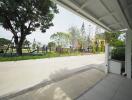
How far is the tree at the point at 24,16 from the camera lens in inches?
500

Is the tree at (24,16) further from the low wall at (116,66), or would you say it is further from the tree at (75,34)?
the tree at (75,34)

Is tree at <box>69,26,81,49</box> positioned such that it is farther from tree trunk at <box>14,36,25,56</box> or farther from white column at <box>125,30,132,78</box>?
white column at <box>125,30,132,78</box>

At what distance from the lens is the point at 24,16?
13695mm

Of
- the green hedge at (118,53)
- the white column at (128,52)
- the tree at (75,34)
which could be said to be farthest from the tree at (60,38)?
the white column at (128,52)

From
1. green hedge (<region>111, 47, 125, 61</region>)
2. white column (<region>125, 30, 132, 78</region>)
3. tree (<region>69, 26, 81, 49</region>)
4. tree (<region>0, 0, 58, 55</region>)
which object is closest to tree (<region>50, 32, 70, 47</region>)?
tree (<region>69, 26, 81, 49</region>)

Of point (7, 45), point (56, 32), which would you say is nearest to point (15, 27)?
point (7, 45)

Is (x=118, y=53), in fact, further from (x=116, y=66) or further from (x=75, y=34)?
(x=75, y=34)

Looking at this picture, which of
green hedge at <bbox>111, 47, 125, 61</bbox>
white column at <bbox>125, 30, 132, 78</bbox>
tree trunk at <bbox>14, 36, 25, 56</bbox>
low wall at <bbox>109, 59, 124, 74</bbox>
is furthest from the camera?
tree trunk at <bbox>14, 36, 25, 56</bbox>

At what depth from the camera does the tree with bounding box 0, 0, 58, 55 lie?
12.7 m

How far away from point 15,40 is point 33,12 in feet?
11.4

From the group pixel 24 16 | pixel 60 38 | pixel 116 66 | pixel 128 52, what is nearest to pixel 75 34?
pixel 60 38

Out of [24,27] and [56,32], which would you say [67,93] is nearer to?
[24,27]

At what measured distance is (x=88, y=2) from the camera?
445cm

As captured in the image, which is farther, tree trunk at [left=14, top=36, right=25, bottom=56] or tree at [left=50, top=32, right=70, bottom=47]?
tree at [left=50, top=32, right=70, bottom=47]
